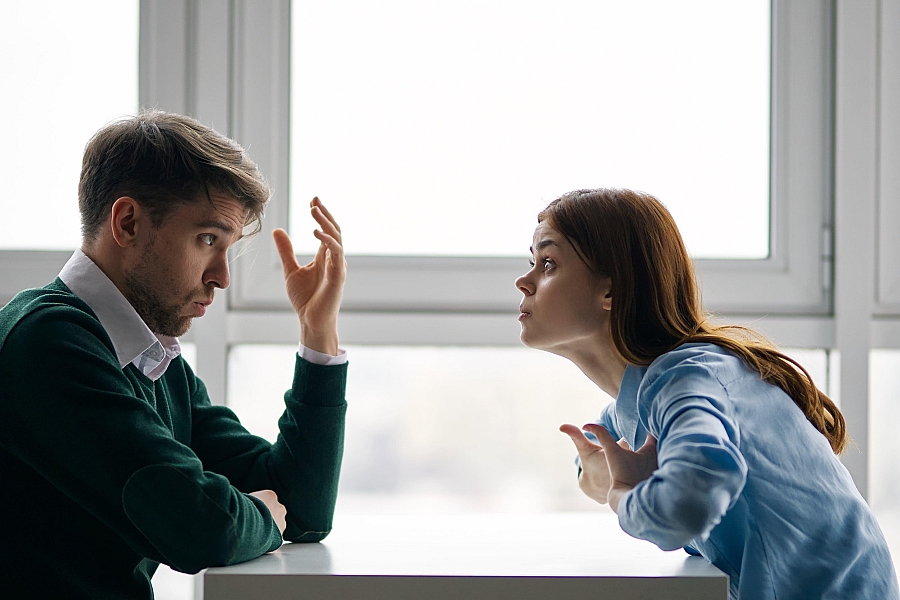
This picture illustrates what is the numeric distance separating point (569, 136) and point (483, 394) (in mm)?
586

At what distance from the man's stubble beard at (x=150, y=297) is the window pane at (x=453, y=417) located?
0.63 metres

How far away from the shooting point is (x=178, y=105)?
169cm

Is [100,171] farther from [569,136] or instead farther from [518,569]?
[569,136]

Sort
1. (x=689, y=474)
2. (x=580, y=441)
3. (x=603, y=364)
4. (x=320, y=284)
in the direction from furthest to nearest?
(x=320, y=284), (x=603, y=364), (x=580, y=441), (x=689, y=474)

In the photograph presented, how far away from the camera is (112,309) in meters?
1.04

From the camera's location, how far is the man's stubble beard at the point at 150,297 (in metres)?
1.07

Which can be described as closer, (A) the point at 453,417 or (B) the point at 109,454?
(B) the point at 109,454

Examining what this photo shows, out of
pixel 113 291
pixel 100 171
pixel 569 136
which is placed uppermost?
pixel 569 136

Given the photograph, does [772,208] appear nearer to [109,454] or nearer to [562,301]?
[562,301]

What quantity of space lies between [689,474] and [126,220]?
2.53 ft

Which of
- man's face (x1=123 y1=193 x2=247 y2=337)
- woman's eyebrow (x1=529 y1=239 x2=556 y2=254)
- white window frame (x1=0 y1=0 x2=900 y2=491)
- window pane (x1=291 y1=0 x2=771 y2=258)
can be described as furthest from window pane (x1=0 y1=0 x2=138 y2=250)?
woman's eyebrow (x1=529 y1=239 x2=556 y2=254)

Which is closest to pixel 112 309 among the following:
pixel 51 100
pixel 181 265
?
pixel 181 265

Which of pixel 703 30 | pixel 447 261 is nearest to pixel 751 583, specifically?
pixel 447 261

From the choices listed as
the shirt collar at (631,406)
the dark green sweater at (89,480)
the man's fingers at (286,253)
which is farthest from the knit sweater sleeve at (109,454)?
the shirt collar at (631,406)
